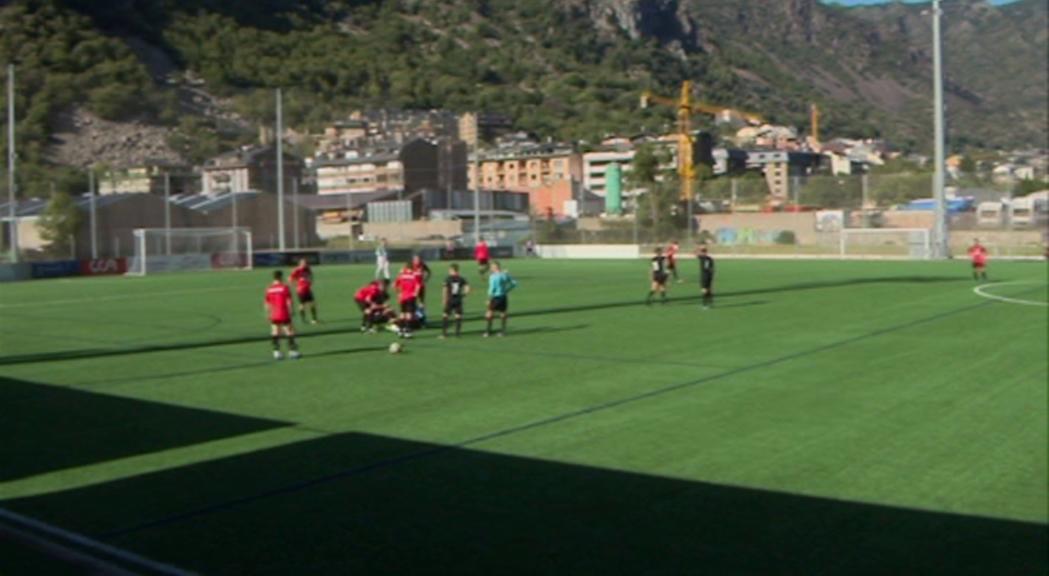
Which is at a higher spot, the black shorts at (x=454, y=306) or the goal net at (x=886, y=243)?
the goal net at (x=886, y=243)

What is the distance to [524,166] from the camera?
16175 centimetres

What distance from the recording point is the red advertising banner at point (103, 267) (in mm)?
52719

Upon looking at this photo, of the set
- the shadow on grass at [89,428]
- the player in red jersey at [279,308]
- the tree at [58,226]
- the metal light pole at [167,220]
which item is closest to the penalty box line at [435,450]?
the shadow on grass at [89,428]

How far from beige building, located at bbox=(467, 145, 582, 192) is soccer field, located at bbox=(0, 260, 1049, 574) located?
5378 inches

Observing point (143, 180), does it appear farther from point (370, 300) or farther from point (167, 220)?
point (370, 300)

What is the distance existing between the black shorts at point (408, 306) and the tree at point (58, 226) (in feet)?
127

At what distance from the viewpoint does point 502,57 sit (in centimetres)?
19700

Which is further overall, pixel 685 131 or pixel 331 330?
pixel 685 131

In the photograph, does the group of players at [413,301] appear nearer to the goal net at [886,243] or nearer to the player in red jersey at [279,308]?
the player in red jersey at [279,308]

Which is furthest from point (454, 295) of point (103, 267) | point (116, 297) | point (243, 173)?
point (243, 173)

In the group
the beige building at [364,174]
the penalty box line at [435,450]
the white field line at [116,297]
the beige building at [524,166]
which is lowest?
the penalty box line at [435,450]

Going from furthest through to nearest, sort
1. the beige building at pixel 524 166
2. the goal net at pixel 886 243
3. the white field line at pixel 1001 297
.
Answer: the beige building at pixel 524 166 → the goal net at pixel 886 243 → the white field line at pixel 1001 297

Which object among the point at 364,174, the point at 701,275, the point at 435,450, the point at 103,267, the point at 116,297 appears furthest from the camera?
the point at 364,174

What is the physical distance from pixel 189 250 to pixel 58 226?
679 cm
